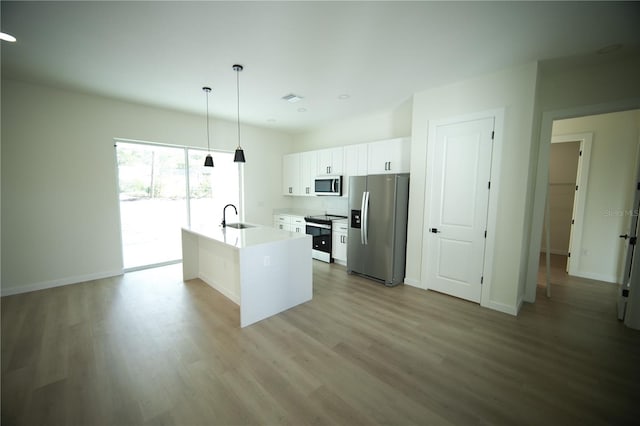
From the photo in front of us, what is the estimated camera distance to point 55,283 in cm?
370

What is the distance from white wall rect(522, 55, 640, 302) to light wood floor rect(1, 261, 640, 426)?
109cm

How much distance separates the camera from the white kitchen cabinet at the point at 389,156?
4027 millimetres

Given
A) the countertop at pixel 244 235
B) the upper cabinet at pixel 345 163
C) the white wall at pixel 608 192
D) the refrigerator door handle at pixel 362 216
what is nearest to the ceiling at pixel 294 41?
the upper cabinet at pixel 345 163

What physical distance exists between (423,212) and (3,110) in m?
5.85

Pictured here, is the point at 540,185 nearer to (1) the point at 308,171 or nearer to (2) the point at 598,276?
(2) the point at 598,276

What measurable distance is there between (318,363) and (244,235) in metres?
1.74

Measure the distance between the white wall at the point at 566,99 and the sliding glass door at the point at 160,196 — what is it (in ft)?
15.6

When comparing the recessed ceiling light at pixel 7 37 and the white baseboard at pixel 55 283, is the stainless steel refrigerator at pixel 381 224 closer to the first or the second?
the recessed ceiling light at pixel 7 37

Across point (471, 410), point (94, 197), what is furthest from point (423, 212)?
point (94, 197)

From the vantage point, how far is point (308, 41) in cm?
238

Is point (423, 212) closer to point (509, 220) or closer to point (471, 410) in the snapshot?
point (509, 220)

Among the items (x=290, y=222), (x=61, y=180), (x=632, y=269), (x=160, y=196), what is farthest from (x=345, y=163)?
(x=61, y=180)

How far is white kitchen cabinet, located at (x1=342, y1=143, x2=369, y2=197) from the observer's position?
455 centimetres

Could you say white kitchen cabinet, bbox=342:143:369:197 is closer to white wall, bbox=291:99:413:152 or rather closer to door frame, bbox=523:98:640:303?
white wall, bbox=291:99:413:152
